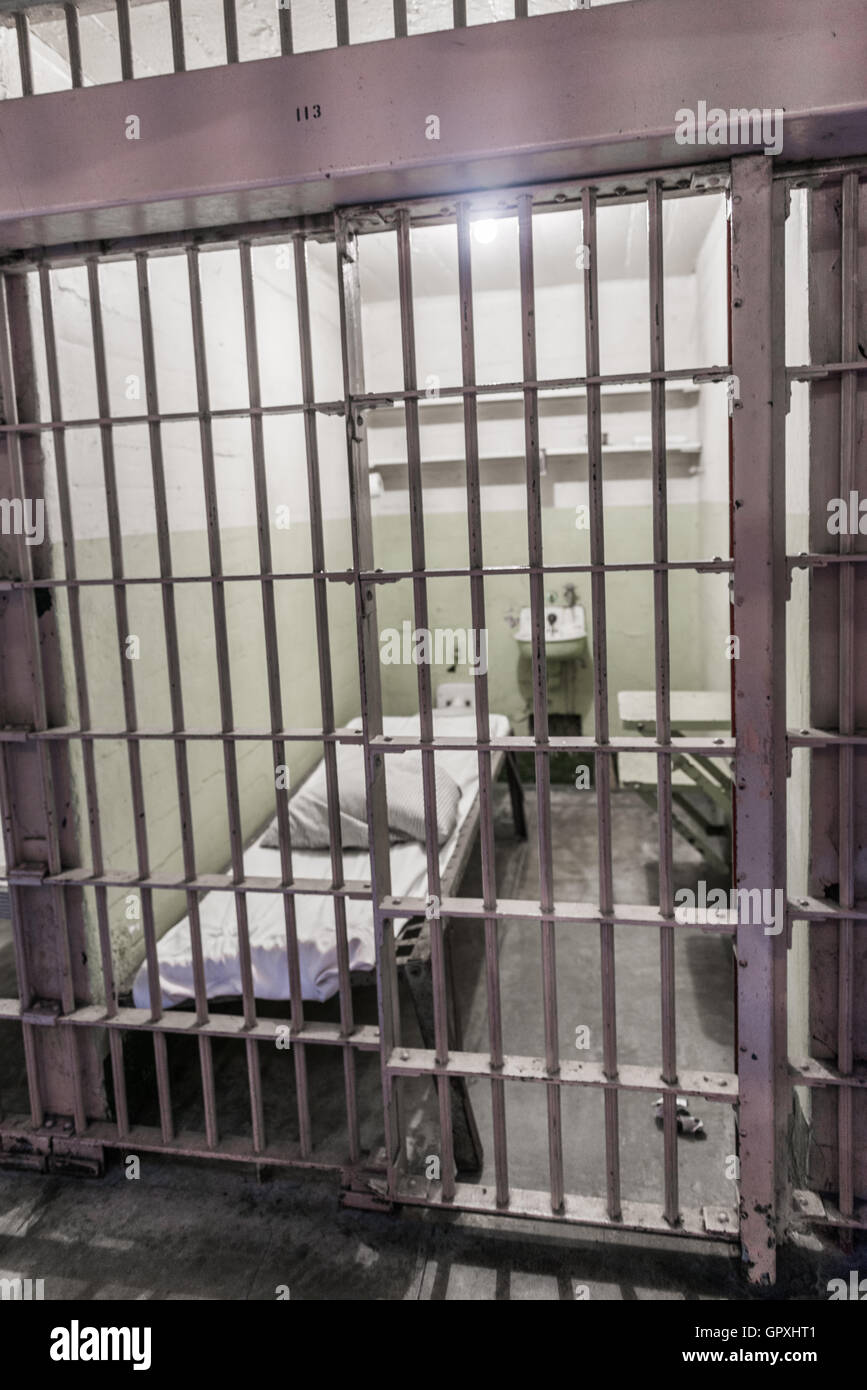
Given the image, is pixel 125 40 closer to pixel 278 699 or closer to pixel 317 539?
pixel 317 539

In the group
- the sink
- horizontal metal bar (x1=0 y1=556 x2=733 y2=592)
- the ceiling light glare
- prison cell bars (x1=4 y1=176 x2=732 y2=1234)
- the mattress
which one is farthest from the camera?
the sink

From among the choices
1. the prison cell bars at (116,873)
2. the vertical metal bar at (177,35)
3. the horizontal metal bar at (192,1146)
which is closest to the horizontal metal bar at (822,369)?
the prison cell bars at (116,873)

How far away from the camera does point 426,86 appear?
6.55 feet

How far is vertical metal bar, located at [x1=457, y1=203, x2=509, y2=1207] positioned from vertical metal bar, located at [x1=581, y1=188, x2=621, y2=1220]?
27cm

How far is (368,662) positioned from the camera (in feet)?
7.81

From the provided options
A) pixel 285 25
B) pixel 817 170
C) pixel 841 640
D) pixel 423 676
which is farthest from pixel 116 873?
pixel 817 170

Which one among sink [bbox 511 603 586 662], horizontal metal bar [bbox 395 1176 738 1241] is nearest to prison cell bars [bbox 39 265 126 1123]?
horizontal metal bar [bbox 395 1176 738 1241]

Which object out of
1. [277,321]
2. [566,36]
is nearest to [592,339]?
[566,36]

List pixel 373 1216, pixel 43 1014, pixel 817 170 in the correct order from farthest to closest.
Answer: pixel 43 1014
pixel 373 1216
pixel 817 170

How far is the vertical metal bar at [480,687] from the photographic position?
220 centimetres

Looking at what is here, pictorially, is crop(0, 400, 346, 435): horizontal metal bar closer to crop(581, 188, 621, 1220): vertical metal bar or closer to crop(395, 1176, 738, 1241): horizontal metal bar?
crop(581, 188, 621, 1220): vertical metal bar

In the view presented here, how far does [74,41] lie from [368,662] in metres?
1.64

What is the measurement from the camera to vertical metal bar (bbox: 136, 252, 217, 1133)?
8.02 ft

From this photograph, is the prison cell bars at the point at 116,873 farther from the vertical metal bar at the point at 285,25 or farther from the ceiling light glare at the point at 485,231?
the ceiling light glare at the point at 485,231
